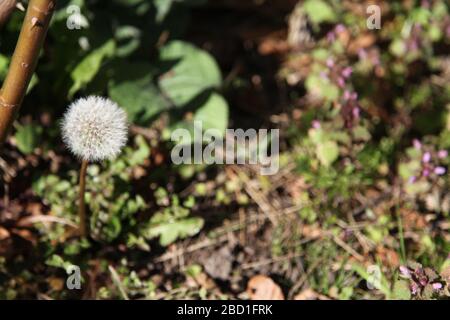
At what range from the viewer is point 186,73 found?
2.76 meters

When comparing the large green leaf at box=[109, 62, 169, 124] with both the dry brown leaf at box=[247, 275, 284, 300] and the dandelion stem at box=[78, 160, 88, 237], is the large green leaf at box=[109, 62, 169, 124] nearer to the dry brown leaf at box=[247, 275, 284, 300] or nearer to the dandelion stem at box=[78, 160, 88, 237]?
the dandelion stem at box=[78, 160, 88, 237]

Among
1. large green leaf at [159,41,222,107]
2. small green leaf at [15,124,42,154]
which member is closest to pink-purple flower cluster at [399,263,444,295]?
large green leaf at [159,41,222,107]

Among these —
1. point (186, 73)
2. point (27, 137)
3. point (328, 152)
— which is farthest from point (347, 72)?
point (27, 137)

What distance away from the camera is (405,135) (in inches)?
116

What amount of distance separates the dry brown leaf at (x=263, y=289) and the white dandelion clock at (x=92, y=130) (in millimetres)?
789

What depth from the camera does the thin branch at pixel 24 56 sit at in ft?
5.68

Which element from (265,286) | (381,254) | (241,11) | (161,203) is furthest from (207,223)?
(241,11)

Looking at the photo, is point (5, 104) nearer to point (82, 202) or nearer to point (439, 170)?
point (82, 202)

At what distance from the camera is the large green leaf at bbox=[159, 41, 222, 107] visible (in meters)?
2.69

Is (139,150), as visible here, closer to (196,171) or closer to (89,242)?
(196,171)

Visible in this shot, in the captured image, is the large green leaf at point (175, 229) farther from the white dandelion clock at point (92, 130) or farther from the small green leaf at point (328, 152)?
the small green leaf at point (328, 152)

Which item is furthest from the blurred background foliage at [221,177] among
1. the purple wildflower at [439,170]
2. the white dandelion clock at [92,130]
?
the white dandelion clock at [92,130]

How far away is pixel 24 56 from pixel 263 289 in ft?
4.02

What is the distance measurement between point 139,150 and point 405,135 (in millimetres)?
1366
